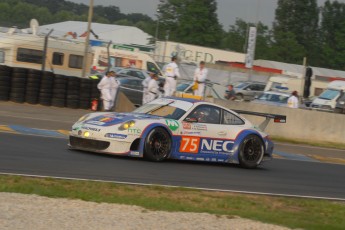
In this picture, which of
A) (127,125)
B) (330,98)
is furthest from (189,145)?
(330,98)

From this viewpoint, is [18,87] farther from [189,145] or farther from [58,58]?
[189,145]

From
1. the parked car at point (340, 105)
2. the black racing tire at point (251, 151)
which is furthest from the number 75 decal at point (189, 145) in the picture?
the parked car at point (340, 105)

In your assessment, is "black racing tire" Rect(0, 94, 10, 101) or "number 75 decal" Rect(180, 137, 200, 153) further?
"black racing tire" Rect(0, 94, 10, 101)

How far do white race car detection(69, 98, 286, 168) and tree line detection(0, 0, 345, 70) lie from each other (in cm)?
6694

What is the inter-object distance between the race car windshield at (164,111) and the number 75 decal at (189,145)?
454 millimetres

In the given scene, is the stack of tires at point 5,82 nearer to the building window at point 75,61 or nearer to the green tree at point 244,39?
the building window at point 75,61

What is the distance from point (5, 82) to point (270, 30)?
9442cm

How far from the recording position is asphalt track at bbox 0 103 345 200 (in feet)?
37.4

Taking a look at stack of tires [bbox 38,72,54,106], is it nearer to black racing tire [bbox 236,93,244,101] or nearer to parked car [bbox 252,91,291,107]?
parked car [bbox 252,91,291,107]

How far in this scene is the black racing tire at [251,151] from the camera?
14.9m

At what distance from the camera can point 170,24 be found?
100 m

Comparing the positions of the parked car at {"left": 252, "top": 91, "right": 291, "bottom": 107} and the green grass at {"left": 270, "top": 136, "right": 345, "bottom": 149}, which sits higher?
the parked car at {"left": 252, "top": 91, "right": 291, "bottom": 107}

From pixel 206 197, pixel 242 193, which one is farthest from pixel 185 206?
pixel 242 193

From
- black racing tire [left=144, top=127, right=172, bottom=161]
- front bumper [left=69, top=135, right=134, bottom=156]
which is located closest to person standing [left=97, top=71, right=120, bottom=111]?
black racing tire [left=144, top=127, right=172, bottom=161]
